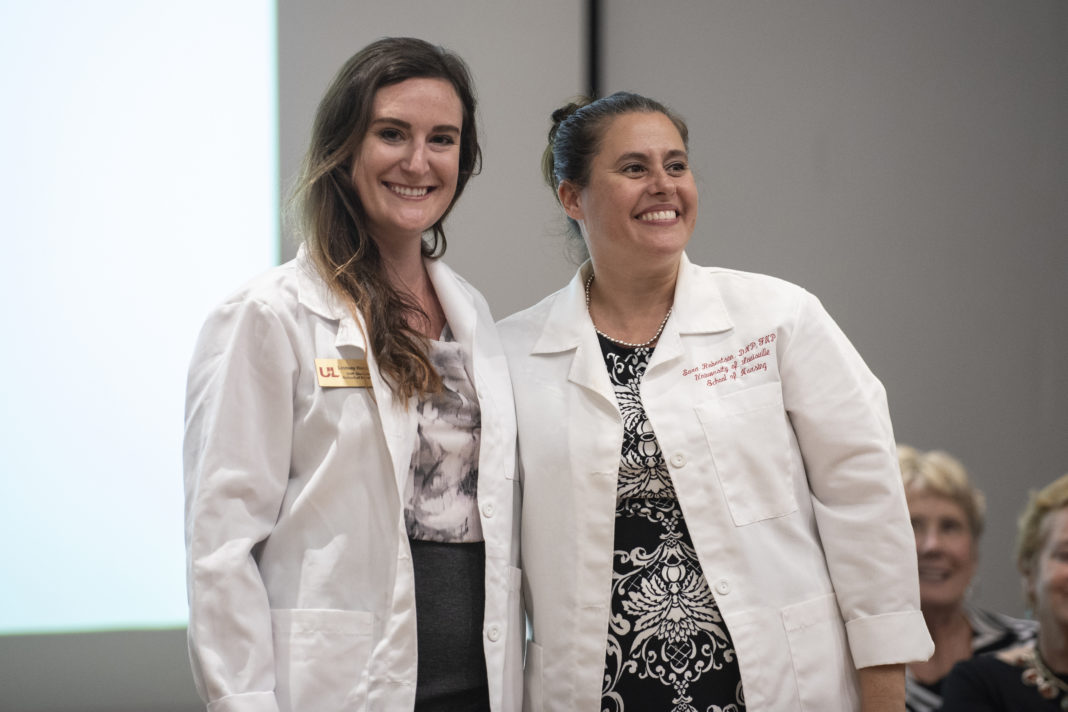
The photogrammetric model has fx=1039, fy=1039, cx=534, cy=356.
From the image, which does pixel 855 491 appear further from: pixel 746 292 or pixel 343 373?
pixel 343 373

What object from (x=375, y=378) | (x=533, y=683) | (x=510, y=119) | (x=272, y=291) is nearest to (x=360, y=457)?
(x=375, y=378)

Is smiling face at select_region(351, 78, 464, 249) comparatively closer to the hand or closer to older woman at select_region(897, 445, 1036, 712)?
the hand

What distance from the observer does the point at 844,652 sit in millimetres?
1780

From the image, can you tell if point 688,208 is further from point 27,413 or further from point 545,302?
point 27,413

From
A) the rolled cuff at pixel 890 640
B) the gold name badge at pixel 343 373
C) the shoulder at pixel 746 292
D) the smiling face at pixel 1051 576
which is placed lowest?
the smiling face at pixel 1051 576

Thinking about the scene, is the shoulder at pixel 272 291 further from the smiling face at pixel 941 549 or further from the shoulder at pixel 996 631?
the shoulder at pixel 996 631

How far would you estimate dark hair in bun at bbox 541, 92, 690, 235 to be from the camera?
6.60 feet

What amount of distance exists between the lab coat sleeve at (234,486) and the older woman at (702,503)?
48 cm

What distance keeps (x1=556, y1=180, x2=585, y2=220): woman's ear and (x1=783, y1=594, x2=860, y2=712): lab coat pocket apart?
858 mm

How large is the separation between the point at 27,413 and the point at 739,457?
5.83ft

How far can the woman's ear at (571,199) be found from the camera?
2072mm

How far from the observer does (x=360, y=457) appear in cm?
165

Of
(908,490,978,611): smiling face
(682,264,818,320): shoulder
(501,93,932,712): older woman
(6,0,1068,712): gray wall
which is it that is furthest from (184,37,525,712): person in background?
(6,0,1068,712): gray wall

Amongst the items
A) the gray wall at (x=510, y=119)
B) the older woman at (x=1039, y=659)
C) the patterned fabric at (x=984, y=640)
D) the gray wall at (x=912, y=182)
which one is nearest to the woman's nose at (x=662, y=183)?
the gray wall at (x=510, y=119)
